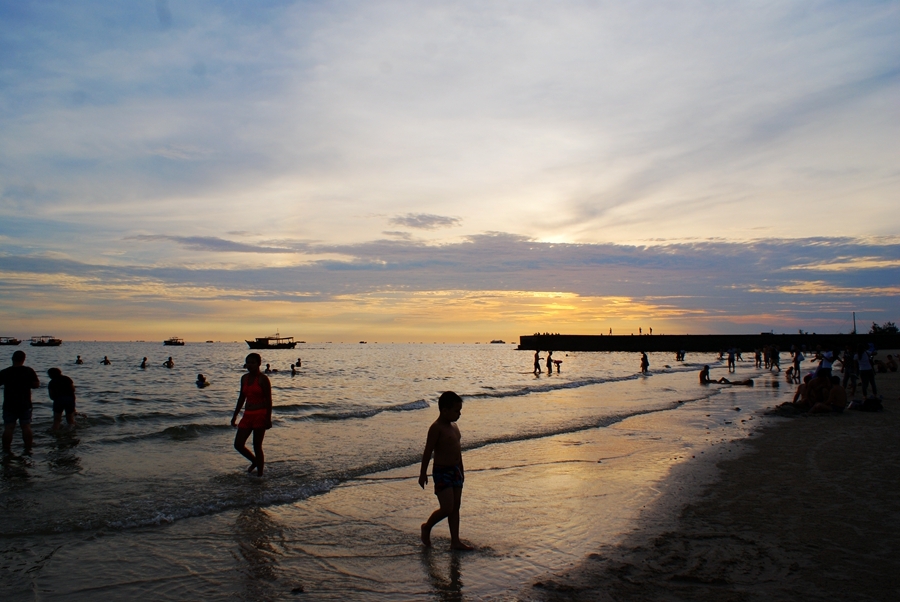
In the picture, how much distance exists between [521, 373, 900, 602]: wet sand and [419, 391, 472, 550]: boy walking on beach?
4.08 ft

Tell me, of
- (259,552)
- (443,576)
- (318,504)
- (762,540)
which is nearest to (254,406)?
(318,504)

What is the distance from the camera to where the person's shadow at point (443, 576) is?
4914 millimetres

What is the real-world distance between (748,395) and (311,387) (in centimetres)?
2366

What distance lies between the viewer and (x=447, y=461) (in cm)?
596

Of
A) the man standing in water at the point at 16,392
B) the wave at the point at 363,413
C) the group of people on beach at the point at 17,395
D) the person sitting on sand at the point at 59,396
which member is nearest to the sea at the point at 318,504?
the person sitting on sand at the point at 59,396

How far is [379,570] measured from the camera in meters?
5.62

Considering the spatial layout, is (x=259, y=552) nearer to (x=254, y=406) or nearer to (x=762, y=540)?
(x=254, y=406)

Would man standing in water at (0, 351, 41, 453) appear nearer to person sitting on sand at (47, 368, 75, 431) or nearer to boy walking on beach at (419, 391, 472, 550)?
person sitting on sand at (47, 368, 75, 431)

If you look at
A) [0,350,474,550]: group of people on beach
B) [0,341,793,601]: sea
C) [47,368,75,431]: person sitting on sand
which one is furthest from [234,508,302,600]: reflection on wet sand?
[47,368,75,431]: person sitting on sand

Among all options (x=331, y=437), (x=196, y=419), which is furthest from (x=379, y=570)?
(x=196, y=419)

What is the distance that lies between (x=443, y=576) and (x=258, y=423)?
5.25 meters

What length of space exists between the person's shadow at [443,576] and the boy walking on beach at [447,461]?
25cm

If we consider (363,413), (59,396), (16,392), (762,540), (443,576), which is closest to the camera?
(443,576)

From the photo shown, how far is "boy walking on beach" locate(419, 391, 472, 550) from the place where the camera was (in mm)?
5938
